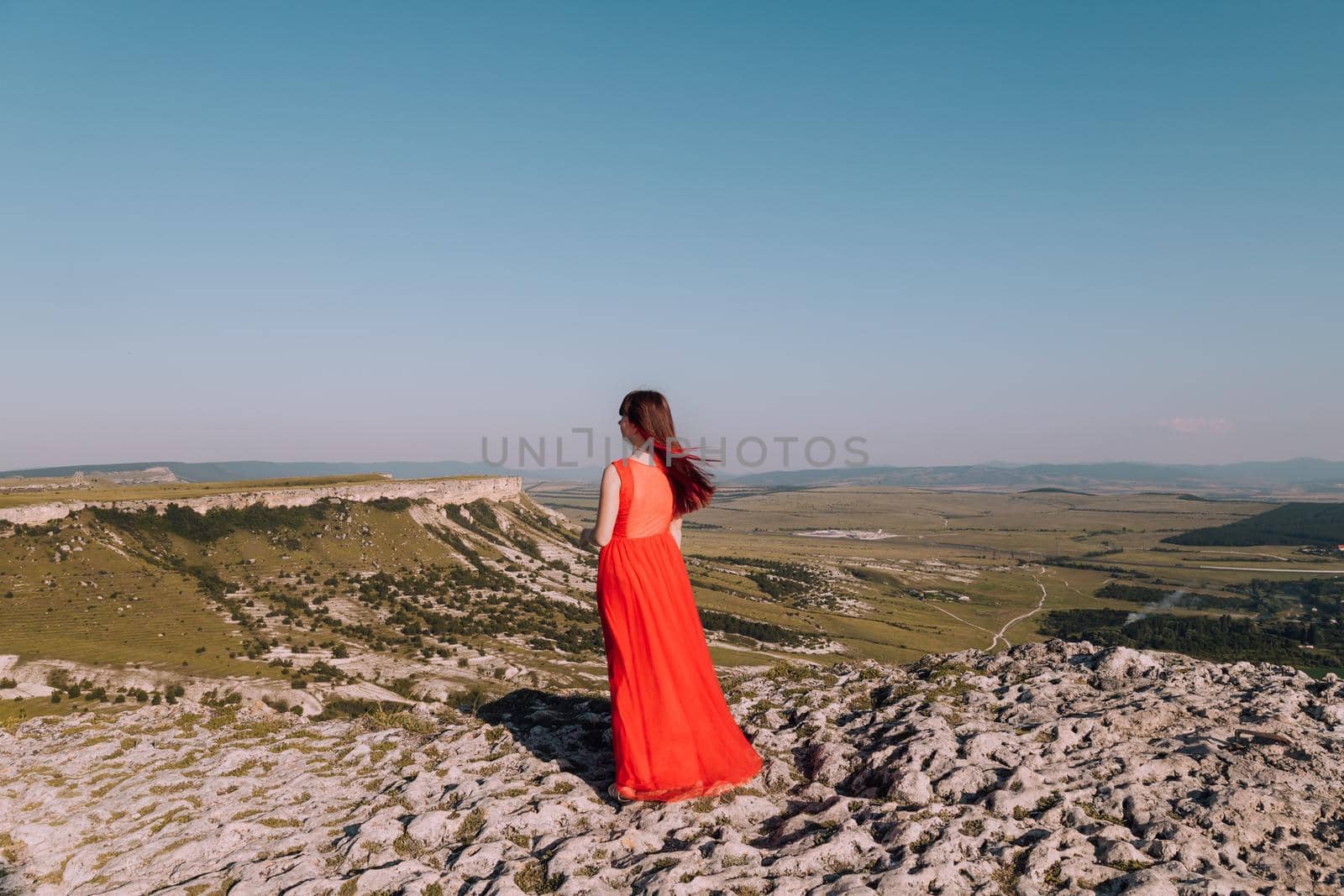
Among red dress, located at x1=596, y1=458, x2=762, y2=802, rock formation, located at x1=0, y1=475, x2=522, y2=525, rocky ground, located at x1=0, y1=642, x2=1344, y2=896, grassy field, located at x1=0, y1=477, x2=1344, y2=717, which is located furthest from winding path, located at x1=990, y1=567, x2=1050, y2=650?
rock formation, located at x1=0, y1=475, x2=522, y2=525

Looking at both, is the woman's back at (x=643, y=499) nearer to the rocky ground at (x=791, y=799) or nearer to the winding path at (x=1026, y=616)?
the rocky ground at (x=791, y=799)

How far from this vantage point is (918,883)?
677 centimetres

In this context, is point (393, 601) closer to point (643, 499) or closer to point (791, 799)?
point (643, 499)

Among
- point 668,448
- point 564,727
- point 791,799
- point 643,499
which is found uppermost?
point 668,448

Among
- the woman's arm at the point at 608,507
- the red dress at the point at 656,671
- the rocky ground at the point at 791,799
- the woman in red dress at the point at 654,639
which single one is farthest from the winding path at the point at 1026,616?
the woman's arm at the point at 608,507

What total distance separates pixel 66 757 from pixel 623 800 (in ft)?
36.8

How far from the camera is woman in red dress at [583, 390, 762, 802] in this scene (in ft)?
30.5

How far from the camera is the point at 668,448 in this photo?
9492mm

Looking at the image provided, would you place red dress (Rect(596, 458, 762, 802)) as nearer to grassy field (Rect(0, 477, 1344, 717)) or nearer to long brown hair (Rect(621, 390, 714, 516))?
long brown hair (Rect(621, 390, 714, 516))

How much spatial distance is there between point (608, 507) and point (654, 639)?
6.57 feet

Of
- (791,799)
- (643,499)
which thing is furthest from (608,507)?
(791,799)

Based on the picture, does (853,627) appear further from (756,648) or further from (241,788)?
(241,788)

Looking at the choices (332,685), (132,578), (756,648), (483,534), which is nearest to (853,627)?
(756,648)

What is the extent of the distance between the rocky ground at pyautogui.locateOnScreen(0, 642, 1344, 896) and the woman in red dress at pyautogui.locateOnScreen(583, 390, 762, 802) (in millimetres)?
514
